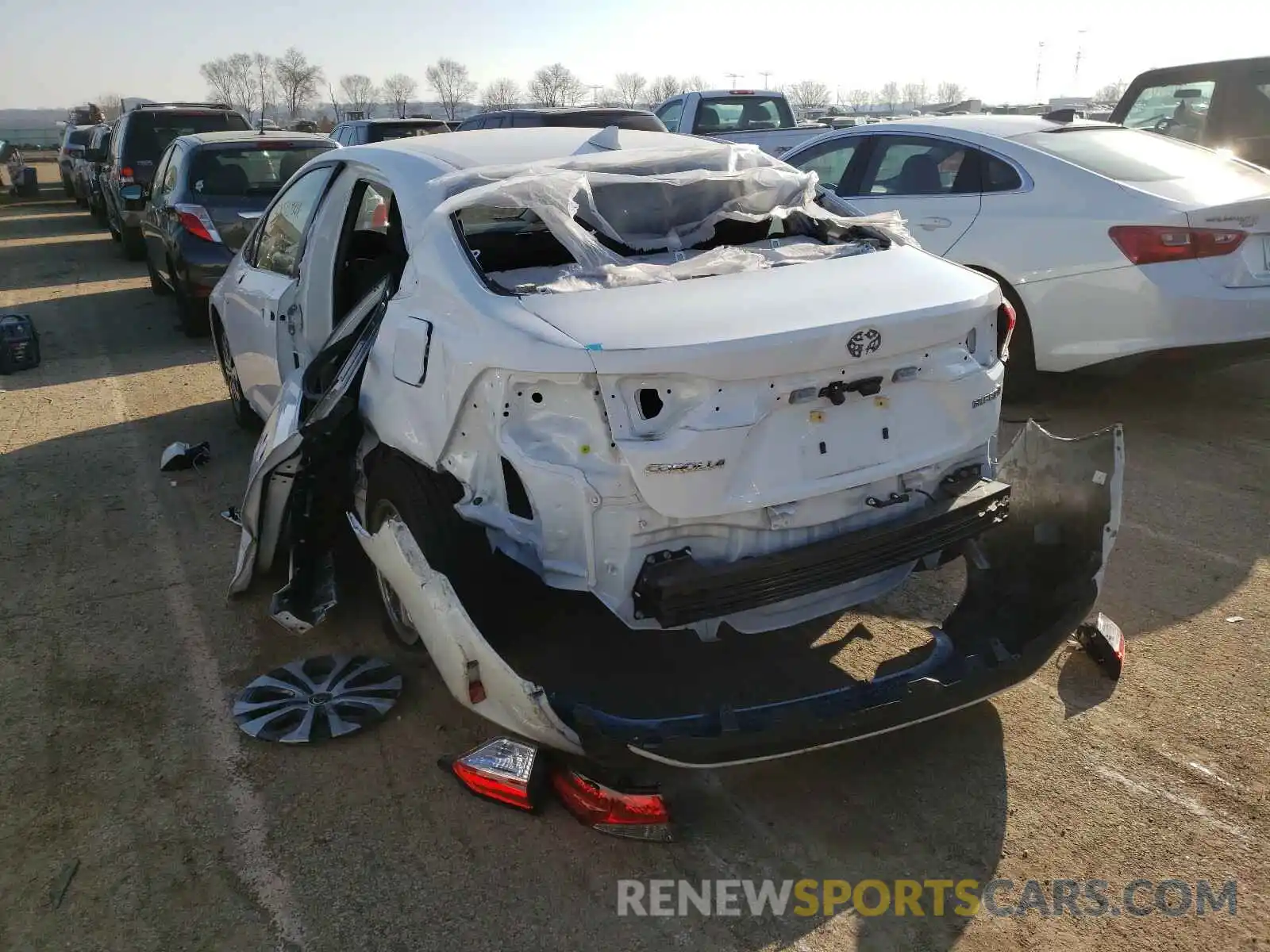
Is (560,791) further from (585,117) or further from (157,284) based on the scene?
(157,284)

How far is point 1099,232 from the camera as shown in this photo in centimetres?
546

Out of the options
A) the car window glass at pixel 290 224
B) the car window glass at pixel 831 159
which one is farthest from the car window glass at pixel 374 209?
the car window glass at pixel 831 159

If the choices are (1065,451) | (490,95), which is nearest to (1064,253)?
(1065,451)

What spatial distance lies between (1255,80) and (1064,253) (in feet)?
13.7

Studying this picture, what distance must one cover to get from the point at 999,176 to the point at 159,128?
37.4 ft

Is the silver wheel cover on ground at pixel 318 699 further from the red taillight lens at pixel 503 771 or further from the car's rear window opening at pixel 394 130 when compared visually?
the car's rear window opening at pixel 394 130

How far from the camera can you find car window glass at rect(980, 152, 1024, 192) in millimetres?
5965

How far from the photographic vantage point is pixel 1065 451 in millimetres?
3471

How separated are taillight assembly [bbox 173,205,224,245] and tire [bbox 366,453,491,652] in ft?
19.9

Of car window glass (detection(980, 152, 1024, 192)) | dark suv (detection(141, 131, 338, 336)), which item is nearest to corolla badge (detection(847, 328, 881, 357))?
car window glass (detection(980, 152, 1024, 192))

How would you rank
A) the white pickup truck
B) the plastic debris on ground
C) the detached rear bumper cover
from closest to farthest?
the detached rear bumper cover
the plastic debris on ground
the white pickup truck

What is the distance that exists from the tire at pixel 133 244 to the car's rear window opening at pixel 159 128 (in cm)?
114

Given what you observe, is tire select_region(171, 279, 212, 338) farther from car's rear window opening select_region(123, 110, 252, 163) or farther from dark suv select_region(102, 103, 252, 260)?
car's rear window opening select_region(123, 110, 252, 163)

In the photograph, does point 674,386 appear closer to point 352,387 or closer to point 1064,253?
point 352,387
